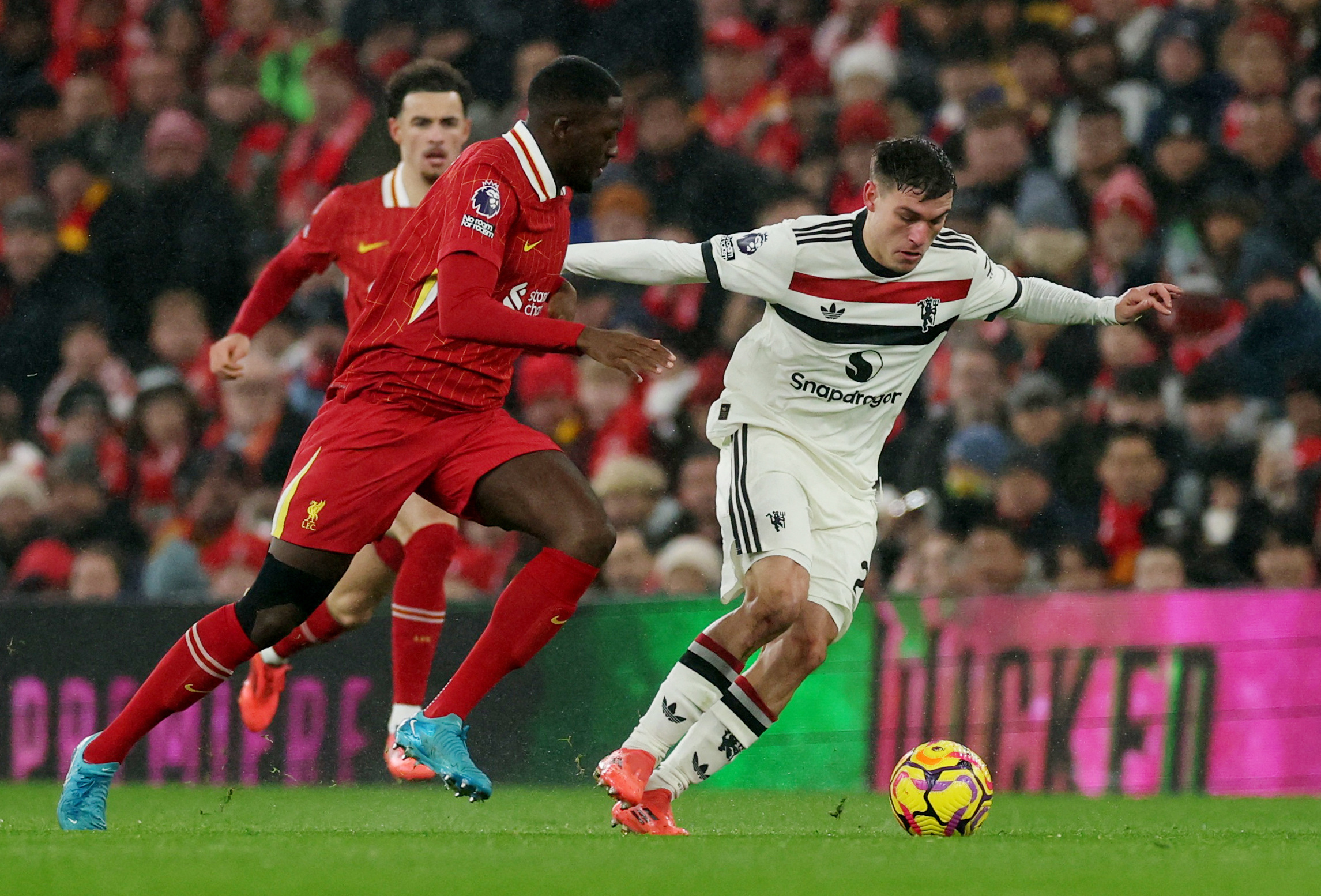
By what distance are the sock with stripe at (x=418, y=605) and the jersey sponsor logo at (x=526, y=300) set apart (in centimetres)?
139

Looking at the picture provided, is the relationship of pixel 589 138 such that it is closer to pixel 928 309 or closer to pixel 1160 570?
pixel 928 309

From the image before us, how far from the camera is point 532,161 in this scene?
5.16 m

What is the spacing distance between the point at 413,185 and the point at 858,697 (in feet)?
10.1

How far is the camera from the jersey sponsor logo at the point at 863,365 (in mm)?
5668

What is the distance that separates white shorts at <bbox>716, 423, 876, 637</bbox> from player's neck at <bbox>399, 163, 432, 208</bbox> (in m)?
1.57

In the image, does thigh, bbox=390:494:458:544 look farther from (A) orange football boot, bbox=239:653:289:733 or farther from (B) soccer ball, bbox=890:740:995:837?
(B) soccer ball, bbox=890:740:995:837

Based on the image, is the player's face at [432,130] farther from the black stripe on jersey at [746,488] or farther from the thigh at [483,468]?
the black stripe on jersey at [746,488]

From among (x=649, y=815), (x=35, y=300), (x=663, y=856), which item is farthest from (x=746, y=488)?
(x=35, y=300)

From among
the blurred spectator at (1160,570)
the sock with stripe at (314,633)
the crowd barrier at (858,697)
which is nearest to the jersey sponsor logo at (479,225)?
the sock with stripe at (314,633)

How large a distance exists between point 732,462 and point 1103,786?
290 cm

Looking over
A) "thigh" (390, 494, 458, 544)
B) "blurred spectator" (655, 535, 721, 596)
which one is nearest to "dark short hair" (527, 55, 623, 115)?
"thigh" (390, 494, 458, 544)

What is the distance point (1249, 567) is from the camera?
8078 millimetres

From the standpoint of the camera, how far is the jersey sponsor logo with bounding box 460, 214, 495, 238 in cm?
495

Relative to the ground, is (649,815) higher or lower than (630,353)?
lower
